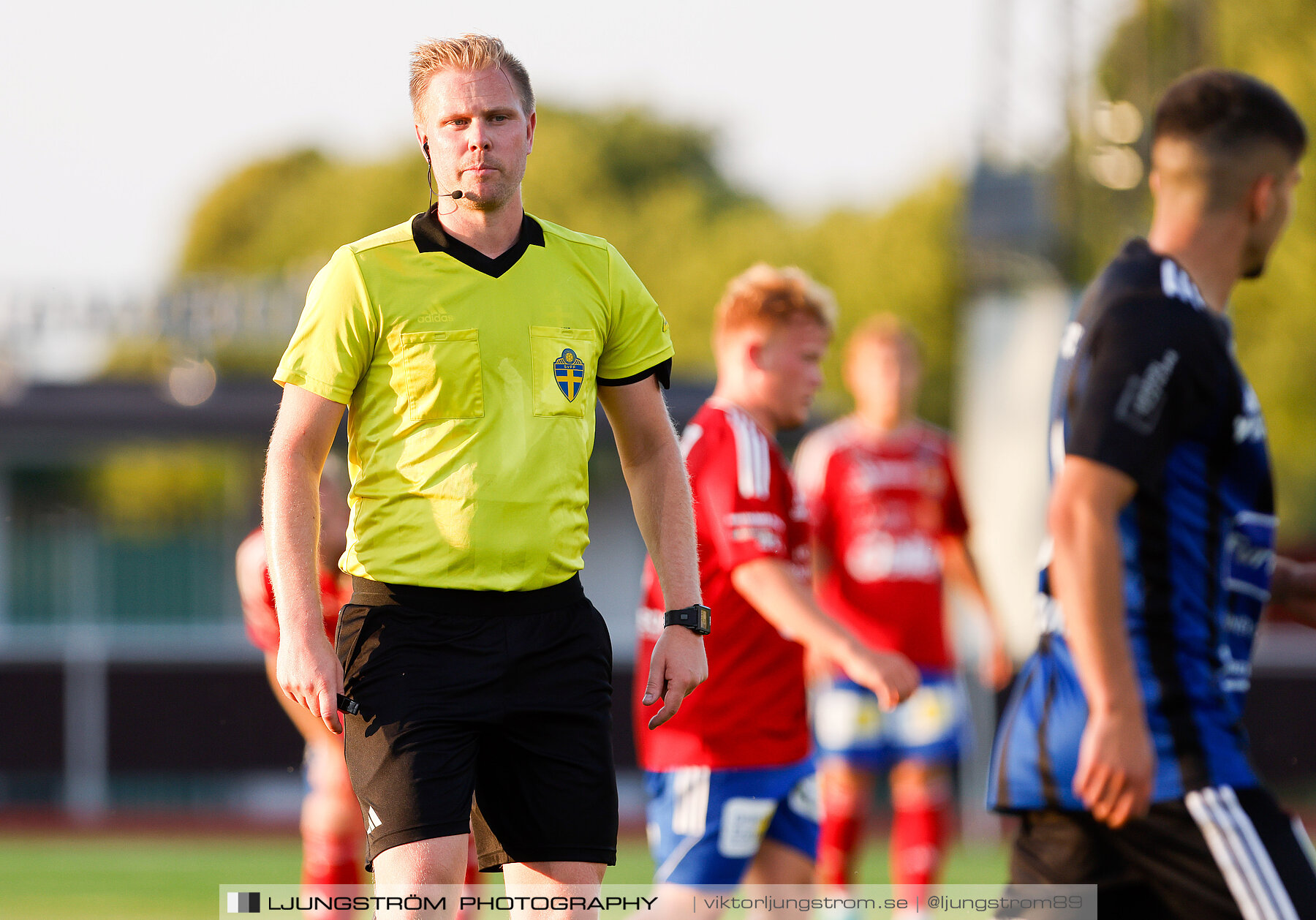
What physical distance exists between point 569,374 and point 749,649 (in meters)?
1.83

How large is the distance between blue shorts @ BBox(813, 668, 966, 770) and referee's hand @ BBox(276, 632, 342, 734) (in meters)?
5.00

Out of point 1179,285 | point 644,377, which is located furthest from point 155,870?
point 1179,285

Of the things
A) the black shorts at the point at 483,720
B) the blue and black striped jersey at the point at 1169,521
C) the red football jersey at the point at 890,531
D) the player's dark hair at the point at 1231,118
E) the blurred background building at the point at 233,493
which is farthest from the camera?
the blurred background building at the point at 233,493

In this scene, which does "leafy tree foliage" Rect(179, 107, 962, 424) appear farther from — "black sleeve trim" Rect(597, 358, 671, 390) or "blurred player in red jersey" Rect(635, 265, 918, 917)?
"black sleeve trim" Rect(597, 358, 671, 390)

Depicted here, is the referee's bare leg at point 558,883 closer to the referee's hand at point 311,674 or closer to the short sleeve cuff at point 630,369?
the referee's hand at point 311,674

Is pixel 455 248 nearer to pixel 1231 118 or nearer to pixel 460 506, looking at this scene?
pixel 460 506

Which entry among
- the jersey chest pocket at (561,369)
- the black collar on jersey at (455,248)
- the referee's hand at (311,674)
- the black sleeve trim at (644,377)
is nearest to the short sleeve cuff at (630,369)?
the black sleeve trim at (644,377)

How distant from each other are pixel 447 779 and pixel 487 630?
319 mm

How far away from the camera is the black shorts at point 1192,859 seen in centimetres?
313

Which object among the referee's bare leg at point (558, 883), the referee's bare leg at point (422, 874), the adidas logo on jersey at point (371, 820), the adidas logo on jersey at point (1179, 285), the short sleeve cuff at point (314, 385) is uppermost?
the adidas logo on jersey at point (1179, 285)

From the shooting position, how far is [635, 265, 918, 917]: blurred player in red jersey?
16.3ft

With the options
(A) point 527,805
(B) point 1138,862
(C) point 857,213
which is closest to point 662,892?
(A) point 527,805

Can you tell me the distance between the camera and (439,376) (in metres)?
3.49

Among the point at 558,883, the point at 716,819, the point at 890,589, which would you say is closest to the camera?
the point at 558,883
